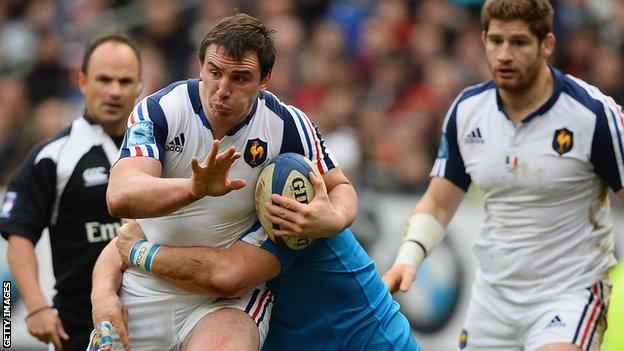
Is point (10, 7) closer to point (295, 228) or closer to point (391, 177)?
point (391, 177)

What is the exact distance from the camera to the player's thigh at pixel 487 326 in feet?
23.9

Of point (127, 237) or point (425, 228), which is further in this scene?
point (425, 228)

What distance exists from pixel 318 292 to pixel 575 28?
754 centimetres

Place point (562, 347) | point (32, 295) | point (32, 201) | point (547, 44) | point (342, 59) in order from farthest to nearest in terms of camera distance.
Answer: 1. point (342, 59)
2. point (32, 201)
3. point (32, 295)
4. point (547, 44)
5. point (562, 347)

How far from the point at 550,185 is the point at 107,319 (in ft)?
8.82

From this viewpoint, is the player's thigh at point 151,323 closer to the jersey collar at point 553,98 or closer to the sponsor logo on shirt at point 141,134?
the sponsor logo on shirt at point 141,134

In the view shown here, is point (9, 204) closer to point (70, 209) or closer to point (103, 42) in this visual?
point (70, 209)

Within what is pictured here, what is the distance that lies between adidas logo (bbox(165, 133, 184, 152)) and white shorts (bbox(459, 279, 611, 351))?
239cm

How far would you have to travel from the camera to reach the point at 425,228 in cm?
747

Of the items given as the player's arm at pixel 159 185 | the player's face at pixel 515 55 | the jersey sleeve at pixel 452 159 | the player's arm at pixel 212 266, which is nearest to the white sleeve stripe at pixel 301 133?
the player's arm at pixel 212 266

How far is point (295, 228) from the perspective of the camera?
5.75m

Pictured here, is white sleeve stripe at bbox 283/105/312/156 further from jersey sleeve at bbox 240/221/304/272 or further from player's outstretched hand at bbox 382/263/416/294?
player's outstretched hand at bbox 382/263/416/294

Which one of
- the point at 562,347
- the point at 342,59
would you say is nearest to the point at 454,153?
the point at 562,347

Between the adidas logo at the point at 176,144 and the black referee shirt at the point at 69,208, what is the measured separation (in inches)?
66.1
